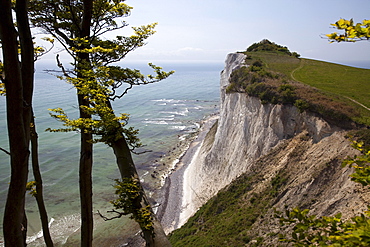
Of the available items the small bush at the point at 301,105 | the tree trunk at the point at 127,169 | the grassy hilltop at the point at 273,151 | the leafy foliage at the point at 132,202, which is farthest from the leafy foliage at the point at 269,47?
the leafy foliage at the point at 132,202

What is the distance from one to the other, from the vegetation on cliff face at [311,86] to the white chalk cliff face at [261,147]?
68 centimetres

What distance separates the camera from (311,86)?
77.5 ft

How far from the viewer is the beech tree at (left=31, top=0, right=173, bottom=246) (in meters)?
6.54

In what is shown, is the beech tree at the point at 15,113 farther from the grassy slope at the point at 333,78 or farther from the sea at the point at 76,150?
the grassy slope at the point at 333,78

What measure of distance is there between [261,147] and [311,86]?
689 centimetres

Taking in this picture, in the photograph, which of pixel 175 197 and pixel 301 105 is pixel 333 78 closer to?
pixel 301 105

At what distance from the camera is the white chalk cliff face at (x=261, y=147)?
16.7m

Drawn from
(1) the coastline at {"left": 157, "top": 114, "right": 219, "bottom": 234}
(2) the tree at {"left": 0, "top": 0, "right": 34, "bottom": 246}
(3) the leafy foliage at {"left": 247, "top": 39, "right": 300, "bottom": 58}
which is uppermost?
(3) the leafy foliage at {"left": 247, "top": 39, "right": 300, "bottom": 58}

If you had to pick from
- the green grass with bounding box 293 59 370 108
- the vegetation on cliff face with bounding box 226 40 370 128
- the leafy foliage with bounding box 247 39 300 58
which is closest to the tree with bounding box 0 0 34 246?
the vegetation on cliff face with bounding box 226 40 370 128

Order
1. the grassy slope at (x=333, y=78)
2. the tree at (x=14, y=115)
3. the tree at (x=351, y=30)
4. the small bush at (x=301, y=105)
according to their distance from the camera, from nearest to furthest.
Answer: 1. the tree at (x=351, y=30)
2. the tree at (x=14, y=115)
3. the small bush at (x=301, y=105)
4. the grassy slope at (x=333, y=78)

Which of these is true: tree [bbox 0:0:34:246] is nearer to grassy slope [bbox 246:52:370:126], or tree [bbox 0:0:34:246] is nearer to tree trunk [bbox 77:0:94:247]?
tree trunk [bbox 77:0:94:247]

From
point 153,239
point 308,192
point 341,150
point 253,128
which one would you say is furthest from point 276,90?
point 153,239

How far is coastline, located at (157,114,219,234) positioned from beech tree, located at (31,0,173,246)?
19053 millimetres

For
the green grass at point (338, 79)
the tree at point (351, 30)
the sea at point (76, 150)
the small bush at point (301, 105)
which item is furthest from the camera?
the sea at point (76, 150)
